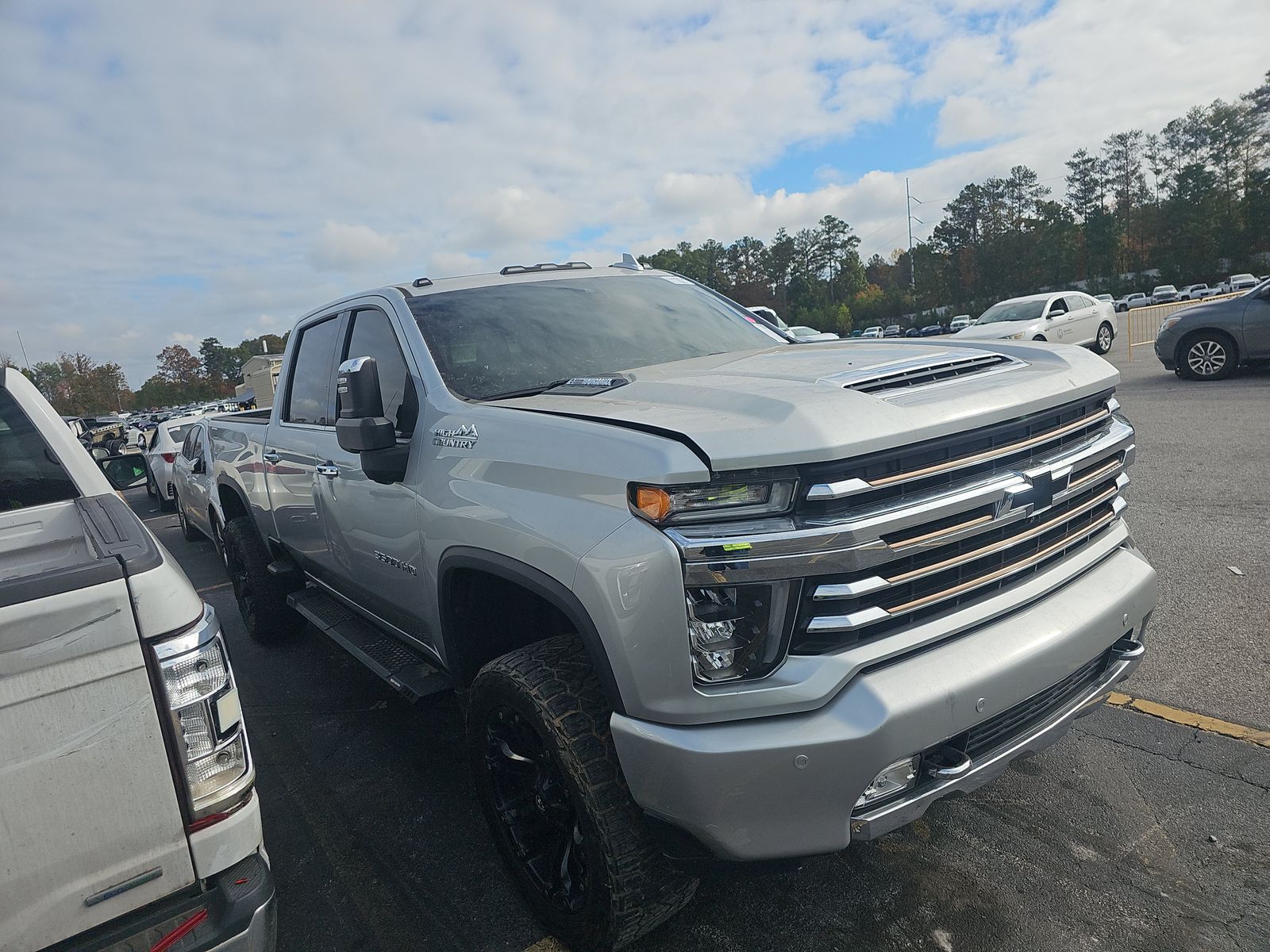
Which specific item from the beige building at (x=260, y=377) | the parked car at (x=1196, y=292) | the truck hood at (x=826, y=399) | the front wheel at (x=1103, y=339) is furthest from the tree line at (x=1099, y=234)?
the truck hood at (x=826, y=399)

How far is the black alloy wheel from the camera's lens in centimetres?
232

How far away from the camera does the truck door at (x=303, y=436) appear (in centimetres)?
409

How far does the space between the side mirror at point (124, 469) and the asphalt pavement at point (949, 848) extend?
4.87 feet

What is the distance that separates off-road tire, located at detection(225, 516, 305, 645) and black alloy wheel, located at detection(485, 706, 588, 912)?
10.2 feet

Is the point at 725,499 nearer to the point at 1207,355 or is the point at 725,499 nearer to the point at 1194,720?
the point at 1194,720

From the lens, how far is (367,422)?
288 cm

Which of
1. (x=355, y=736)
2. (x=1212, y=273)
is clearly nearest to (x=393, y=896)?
(x=355, y=736)

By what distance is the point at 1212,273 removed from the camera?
7031 cm

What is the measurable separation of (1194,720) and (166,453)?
14218 millimetres

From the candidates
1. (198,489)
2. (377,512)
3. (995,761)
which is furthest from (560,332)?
(198,489)

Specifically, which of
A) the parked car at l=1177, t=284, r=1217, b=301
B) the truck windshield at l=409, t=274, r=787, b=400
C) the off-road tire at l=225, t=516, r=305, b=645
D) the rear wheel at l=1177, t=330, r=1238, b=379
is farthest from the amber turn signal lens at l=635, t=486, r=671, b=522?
the parked car at l=1177, t=284, r=1217, b=301

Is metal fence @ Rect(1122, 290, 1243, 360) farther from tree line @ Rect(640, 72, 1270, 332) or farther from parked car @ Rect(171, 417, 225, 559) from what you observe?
tree line @ Rect(640, 72, 1270, 332)

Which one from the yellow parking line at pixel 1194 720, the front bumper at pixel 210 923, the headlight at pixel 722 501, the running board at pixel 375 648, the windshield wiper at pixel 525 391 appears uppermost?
the windshield wiper at pixel 525 391

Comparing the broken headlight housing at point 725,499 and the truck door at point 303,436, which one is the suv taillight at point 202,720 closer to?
the broken headlight housing at point 725,499
